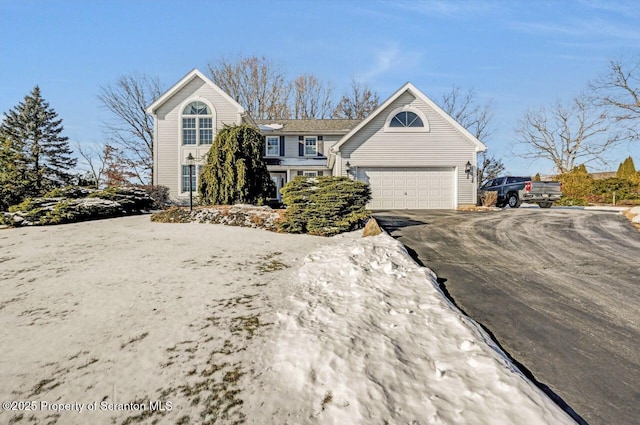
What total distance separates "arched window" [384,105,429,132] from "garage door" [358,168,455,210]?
6.32ft

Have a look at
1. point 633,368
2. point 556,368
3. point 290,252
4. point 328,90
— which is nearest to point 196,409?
point 556,368

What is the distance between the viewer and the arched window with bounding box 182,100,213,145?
15914mm

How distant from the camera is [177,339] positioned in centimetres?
289

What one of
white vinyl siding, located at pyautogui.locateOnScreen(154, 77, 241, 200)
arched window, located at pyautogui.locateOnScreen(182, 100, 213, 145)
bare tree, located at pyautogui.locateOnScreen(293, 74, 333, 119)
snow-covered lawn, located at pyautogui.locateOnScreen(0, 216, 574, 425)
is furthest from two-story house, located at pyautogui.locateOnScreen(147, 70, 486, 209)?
bare tree, located at pyautogui.locateOnScreen(293, 74, 333, 119)

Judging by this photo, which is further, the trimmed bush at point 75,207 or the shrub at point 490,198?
the shrub at point 490,198

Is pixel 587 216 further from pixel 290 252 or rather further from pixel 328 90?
pixel 328 90

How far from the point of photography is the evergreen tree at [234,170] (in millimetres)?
11367

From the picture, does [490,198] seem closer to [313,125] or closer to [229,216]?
[313,125]

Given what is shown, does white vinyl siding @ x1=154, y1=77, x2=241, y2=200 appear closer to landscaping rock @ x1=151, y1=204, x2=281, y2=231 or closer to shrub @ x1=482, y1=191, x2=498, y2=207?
landscaping rock @ x1=151, y1=204, x2=281, y2=231

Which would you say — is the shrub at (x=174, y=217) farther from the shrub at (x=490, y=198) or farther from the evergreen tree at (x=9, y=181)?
the shrub at (x=490, y=198)

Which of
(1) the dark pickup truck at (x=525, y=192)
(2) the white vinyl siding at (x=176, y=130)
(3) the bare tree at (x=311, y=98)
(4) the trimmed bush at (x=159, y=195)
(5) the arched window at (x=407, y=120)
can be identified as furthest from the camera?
(3) the bare tree at (x=311, y=98)

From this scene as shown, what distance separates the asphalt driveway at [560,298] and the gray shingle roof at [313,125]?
39.8ft

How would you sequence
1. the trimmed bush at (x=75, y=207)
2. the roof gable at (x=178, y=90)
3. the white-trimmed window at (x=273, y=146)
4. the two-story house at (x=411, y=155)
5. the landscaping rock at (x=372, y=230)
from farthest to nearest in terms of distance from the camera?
1. the white-trimmed window at (x=273, y=146)
2. the roof gable at (x=178, y=90)
3. the two-story house at (x=411, y=155)
4. the trimmed bush at (x=75, y=207)
5. the landscaping rock at (x=372, y=230)

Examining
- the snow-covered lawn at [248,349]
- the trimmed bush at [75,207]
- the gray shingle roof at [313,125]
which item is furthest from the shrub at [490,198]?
the trimmed bush at [75,207]
